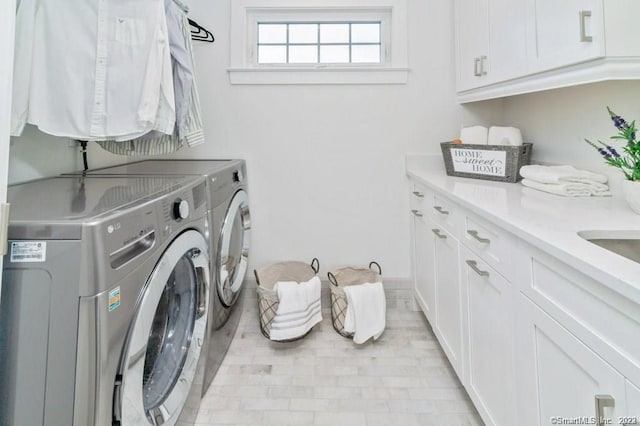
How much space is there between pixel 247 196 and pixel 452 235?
4.30ft

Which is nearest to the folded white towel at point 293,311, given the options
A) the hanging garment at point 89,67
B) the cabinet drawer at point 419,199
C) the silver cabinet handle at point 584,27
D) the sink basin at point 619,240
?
the cabinet drawer at point 419,199

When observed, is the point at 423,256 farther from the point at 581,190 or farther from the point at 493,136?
the point at 581,190

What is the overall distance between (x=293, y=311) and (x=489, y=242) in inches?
43.6

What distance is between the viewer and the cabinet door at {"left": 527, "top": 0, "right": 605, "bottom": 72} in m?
1.11

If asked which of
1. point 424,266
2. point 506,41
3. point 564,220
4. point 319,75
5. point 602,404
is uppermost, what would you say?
point 319,75

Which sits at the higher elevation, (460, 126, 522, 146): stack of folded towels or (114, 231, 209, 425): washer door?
(460, 126, 522, 146): stack of folded towels

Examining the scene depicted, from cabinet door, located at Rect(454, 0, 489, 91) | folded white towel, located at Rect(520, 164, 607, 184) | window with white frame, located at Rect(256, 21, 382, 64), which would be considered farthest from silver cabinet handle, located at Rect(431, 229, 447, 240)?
window with white frame, located at Rect(256, 21, 382, 64)

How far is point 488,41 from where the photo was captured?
1.82m

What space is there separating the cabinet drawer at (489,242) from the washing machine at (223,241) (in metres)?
1.06

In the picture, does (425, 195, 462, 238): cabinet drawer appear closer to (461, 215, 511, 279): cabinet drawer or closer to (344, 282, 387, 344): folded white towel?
(461, 215, 511, 279): cabinet drawer

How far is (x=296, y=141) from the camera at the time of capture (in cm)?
236

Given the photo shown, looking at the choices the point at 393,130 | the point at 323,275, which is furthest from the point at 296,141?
the point at 323,275

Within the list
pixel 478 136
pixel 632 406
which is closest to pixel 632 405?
pixel 632 406

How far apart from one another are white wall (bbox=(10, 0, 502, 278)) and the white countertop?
2.23ft
